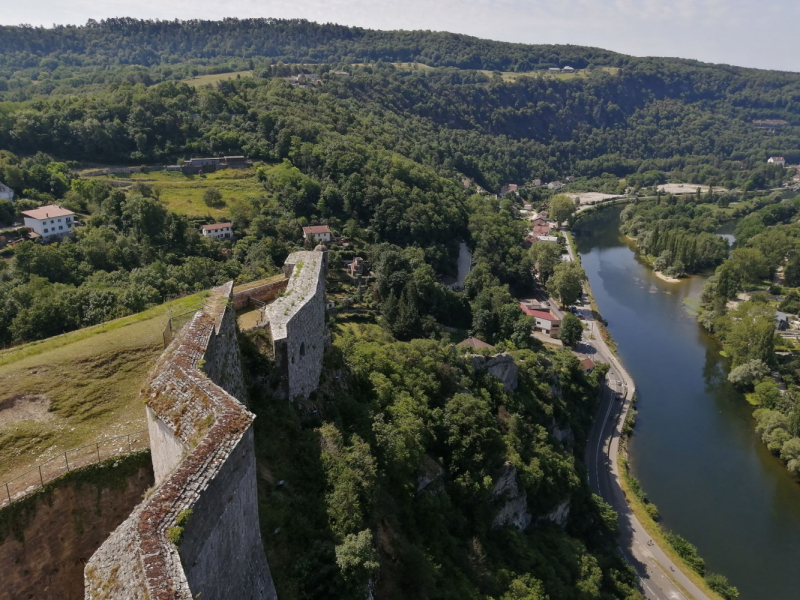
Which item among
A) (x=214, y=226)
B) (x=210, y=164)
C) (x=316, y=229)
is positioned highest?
(x=210, y=164)

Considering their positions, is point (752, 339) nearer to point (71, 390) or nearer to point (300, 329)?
point (300, 329)

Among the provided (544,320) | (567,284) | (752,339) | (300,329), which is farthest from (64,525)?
(567,284)

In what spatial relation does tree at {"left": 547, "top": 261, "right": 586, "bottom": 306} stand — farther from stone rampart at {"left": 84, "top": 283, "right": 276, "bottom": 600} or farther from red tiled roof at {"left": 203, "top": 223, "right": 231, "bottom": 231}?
stone rampart at {"left": 84, "top": 283, "right": 276, "bottom": 600}

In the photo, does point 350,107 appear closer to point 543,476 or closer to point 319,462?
point 543,476

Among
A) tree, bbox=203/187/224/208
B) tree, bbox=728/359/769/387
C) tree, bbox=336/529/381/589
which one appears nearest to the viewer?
tree, bbox=336/529/381/589

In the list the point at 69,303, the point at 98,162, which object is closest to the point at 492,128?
the point at 98,162

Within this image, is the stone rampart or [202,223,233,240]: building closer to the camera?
the stone rampart

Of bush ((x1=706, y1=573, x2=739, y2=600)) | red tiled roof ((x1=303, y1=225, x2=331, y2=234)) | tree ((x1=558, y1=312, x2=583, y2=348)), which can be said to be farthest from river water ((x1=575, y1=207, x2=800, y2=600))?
red tiled roof ((x1=303, y1=225, x2=331, y2=234))
